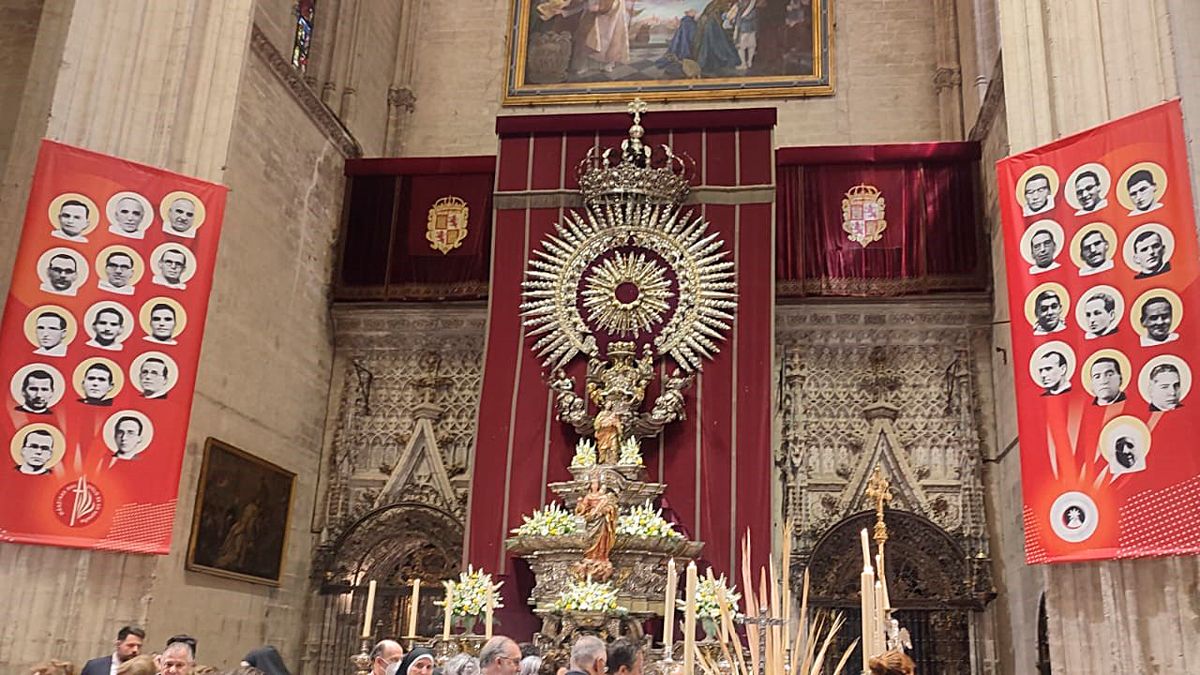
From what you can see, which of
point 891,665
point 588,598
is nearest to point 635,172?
point 588,598

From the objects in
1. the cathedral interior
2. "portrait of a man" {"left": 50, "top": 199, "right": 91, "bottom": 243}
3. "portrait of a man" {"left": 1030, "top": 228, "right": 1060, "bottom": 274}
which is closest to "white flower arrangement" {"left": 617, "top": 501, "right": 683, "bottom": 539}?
the cathedral interior

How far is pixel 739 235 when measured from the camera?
1159 centimetres

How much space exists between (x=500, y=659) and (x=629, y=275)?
7.96 metres

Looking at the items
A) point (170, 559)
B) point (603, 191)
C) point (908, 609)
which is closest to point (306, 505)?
point (170, 559)

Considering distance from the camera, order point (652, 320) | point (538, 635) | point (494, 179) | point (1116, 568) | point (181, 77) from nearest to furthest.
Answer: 1. point (1116, 568)
2. point (181, 77)
3. point (538, 635)
4. point (652, 320)
5. point (494, 179)

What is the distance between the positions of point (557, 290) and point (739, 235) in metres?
2.10

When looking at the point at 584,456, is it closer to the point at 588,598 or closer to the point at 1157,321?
the point at 588,598

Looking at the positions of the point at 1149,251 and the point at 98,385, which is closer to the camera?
the point at 1149,251

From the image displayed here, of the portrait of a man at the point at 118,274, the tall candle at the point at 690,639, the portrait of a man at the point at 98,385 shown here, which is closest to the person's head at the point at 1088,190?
the tall candle at the point at 690,639

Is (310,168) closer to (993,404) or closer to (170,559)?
(170,559)

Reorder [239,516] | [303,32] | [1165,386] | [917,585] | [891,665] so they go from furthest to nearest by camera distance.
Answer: [303,32]
[917,585]
[239,516]
[1165,386]
[891,665]

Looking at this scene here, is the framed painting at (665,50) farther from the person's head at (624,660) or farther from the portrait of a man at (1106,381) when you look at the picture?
the person's head at (624,660)

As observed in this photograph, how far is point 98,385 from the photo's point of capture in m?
7.59

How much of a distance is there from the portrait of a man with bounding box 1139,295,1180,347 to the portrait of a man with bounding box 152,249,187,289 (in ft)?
22.1
